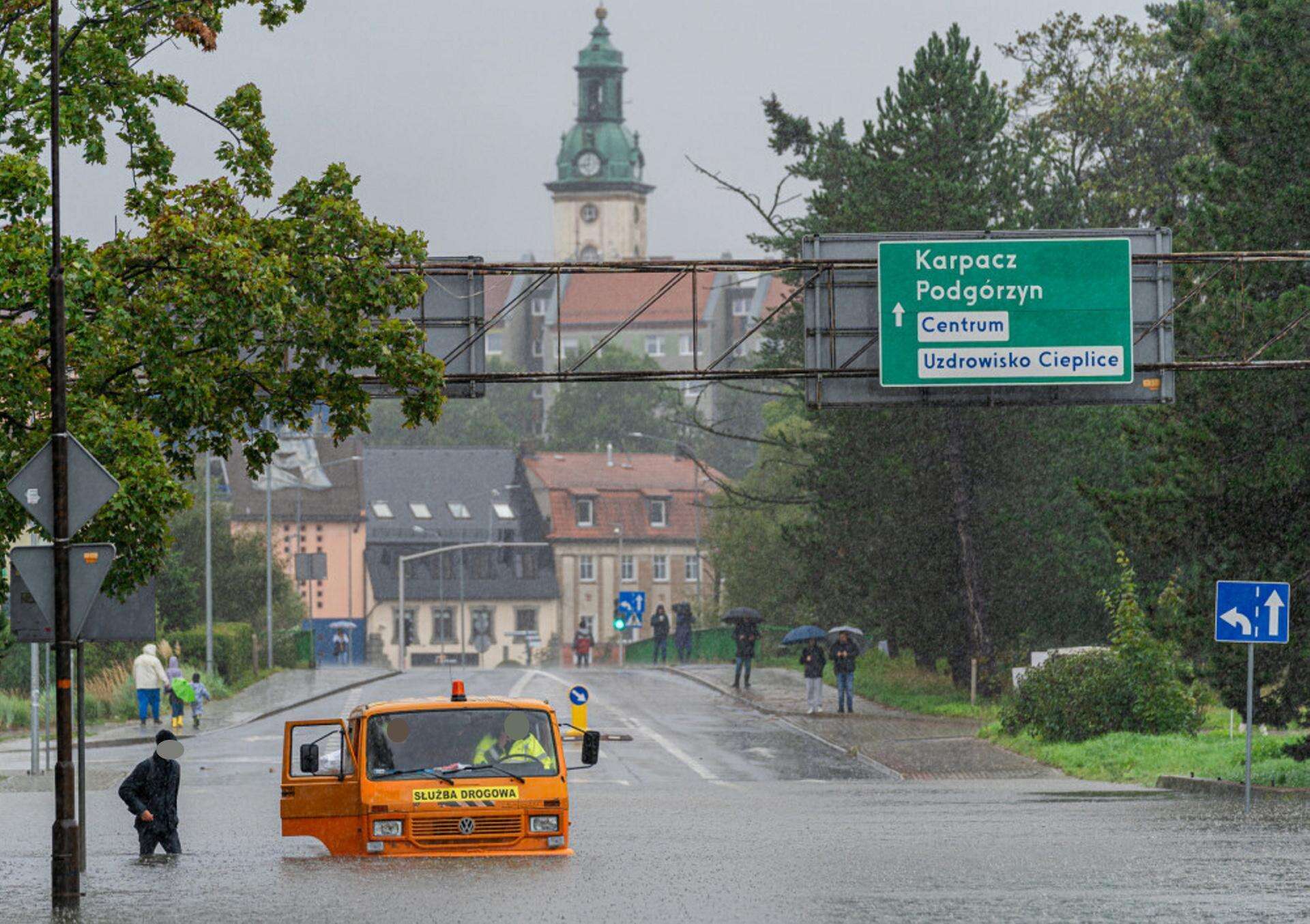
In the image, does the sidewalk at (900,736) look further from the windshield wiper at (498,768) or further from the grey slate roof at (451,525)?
the grey slate roof at (451,525)

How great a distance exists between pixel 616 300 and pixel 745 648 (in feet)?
465

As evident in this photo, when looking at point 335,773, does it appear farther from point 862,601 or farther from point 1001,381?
point 862,601

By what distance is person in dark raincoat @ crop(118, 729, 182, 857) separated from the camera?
747 inches

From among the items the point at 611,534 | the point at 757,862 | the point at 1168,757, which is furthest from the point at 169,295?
the point at 611,534

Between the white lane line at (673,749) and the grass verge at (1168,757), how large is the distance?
5.46 meters

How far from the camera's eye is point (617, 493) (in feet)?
443

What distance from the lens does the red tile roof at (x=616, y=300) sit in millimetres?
191125

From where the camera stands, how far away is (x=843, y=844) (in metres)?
19.1

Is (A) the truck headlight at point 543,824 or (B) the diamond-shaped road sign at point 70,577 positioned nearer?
(B) the diamond-shaped road sign at point 70,577

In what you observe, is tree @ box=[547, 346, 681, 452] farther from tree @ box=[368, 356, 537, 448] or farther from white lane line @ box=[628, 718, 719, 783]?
white lane line @ box=[628, 718, 719, 783]

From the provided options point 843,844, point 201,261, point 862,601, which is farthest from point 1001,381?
point 862,601

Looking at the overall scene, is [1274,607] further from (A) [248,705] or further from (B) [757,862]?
(A) [248,705]

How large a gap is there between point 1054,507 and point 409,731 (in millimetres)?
31593

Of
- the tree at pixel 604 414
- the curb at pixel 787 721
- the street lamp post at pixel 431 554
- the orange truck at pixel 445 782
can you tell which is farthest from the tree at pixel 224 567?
the tree at pixel 604 414
